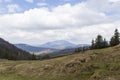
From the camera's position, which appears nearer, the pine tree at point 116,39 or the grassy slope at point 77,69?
the grassy slope at point 77,69

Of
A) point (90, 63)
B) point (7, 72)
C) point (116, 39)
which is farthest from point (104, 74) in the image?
point (116, 39)

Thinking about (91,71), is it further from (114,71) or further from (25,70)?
(25,70)

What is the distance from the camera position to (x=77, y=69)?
69.3 metres

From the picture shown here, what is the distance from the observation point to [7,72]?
80.6 meters

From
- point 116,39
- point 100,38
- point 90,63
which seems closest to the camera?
point 90,63

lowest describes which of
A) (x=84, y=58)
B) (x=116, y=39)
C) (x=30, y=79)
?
(x=30, y=79)

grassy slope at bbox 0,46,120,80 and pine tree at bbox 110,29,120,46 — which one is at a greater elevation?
pine tree at bbox 110,29,120,46

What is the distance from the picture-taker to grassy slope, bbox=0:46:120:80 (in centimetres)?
6381

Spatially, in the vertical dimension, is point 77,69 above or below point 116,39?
below

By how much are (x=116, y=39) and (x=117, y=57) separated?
69264mm

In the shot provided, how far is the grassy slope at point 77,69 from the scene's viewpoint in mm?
63806

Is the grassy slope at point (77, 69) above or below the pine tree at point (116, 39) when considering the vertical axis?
below

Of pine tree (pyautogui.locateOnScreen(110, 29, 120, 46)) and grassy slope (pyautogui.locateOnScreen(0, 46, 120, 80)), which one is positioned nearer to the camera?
grassy slope (pyautogui.locateOnScreen(0, 46, 120, 80))

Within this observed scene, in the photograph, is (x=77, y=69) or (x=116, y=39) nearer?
(x=77, y=69)
